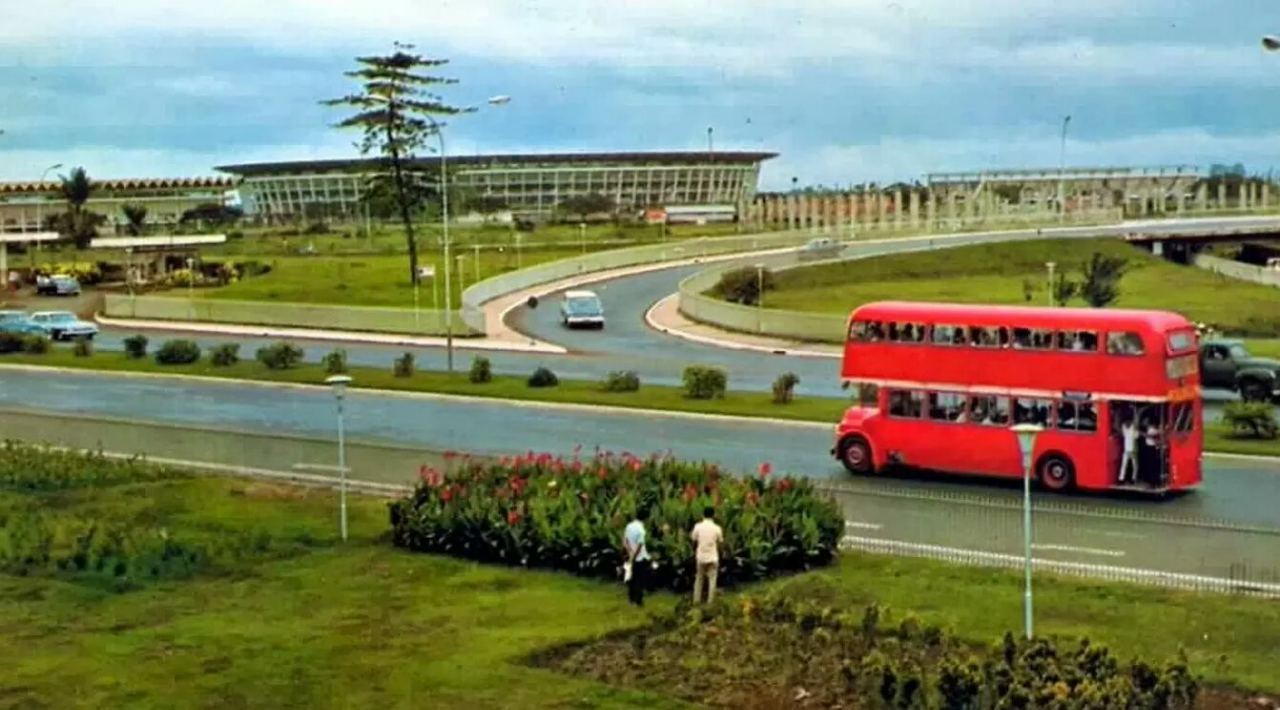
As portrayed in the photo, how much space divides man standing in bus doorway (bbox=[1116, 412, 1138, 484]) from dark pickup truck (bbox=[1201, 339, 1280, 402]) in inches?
631

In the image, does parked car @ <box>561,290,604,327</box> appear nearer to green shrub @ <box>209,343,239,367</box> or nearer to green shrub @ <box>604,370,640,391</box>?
green shrub @ <box>209,343,239,367</box>

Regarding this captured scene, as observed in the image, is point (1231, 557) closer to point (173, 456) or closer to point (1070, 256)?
point (173, 456)

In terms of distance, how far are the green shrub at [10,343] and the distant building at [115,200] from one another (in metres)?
60.0

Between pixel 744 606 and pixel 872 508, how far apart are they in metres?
8.78

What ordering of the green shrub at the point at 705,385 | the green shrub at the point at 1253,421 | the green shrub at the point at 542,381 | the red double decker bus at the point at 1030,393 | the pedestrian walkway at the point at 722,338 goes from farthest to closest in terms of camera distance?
the pedestrian walkway at the point at 722,338 → the green shrub at the point at 542,381 → the green shrub at the point at 705,385 → the green shrub at the point at 1253,421 → the red double decker bus at the point at 1030,393

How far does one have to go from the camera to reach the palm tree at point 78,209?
11912cm

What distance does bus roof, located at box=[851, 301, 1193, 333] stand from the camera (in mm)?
30500

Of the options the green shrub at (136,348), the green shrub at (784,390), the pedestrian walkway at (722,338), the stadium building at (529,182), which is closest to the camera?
the green shrub at (784,390)

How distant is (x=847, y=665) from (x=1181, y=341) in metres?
15.0

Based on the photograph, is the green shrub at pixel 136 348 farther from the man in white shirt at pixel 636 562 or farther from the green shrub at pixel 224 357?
the man in white shirt at pixel 636 562

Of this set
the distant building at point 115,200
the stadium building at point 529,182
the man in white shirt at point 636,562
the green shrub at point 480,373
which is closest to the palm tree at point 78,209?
the distant building at point 115,200

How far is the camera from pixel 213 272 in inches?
3893

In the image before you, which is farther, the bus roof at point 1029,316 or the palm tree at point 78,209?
the palm tree at point 78,209

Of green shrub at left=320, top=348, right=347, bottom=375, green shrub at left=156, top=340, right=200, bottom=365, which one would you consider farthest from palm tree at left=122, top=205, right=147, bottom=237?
green shrub at left=320, top=348, right=347, bottom=375
